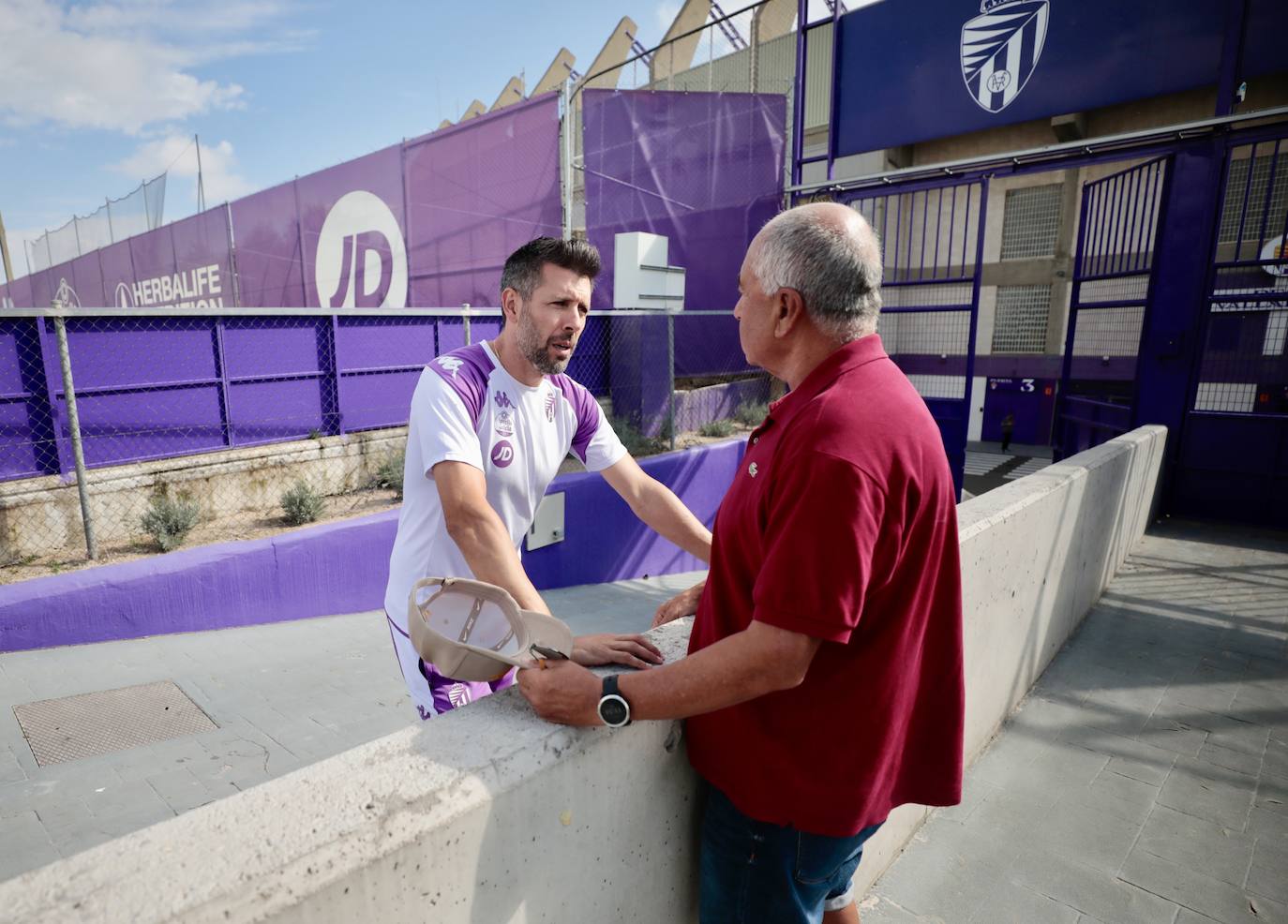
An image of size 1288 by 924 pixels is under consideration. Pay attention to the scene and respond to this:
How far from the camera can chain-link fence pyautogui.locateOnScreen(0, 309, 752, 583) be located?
600cm

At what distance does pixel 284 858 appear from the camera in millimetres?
938

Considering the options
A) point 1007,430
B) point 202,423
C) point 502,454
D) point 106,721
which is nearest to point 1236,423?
point 502,454

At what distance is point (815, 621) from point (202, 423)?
8146mm

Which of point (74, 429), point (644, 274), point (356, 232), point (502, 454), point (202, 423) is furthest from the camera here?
point (356, 232)

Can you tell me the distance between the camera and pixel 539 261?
2.40m

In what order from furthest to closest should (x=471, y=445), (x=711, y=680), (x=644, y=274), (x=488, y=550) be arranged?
(x=644, y=274) < (x=471, y=445) < (x=488, y=550) < (x=711, y=680)

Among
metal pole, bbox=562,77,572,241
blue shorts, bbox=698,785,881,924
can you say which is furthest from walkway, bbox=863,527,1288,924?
metal pole, bbox=562,77,572,241

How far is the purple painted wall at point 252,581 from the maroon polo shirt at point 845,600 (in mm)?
5178

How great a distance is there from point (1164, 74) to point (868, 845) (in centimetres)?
904

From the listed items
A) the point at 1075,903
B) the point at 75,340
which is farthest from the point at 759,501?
the point at 75,340

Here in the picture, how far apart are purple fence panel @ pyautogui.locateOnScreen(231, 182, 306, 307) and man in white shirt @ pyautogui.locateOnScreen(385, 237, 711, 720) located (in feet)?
59.1

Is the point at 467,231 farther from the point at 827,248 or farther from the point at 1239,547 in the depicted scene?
the point at 827,248

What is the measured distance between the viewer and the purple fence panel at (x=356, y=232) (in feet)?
50.4

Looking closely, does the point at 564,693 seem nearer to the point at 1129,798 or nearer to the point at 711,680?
the point at 711,680
